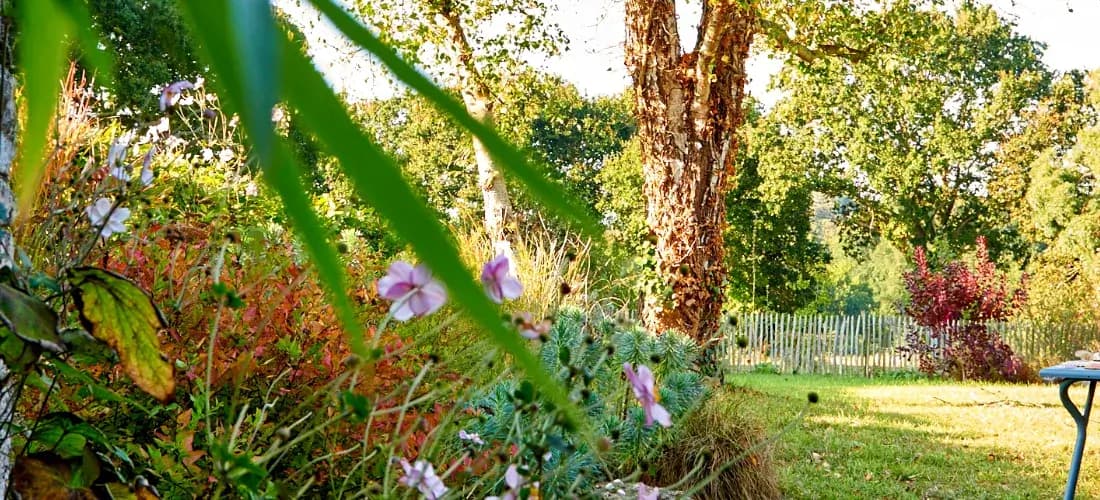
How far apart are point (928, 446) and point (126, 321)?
6.16 m

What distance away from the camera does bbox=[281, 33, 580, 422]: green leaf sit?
18 cm

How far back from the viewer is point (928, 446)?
20.1ft

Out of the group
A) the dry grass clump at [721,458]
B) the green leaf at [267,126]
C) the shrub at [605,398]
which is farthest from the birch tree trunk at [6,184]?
the dry grass clump at [721,458]

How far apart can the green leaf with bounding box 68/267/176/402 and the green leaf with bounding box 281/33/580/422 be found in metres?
0.71

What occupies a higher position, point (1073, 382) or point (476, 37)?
point (476, 37)

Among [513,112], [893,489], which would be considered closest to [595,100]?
[513,112]

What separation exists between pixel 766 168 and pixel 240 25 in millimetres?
21580

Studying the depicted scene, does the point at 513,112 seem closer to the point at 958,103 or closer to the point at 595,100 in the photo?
the point at 958,103

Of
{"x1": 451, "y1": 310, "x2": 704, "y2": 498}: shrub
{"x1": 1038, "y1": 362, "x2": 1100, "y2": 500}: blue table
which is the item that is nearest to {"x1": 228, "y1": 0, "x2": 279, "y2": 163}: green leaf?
{"x1": 451, "y1": 310, "x2": 704, "y2": 498}: shrub

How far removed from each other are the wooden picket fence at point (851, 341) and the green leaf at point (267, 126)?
14525mm

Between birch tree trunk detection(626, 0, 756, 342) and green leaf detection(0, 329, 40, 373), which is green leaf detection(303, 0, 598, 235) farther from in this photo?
birch tree trunk detection(626, 0, 756, 342)

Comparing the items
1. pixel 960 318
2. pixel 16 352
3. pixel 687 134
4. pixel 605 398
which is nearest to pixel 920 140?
pixel 960 318

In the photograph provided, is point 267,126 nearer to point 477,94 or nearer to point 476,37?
point 476,37

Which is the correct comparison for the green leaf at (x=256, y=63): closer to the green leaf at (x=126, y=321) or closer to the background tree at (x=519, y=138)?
the background tree at (x=519, y=138)
